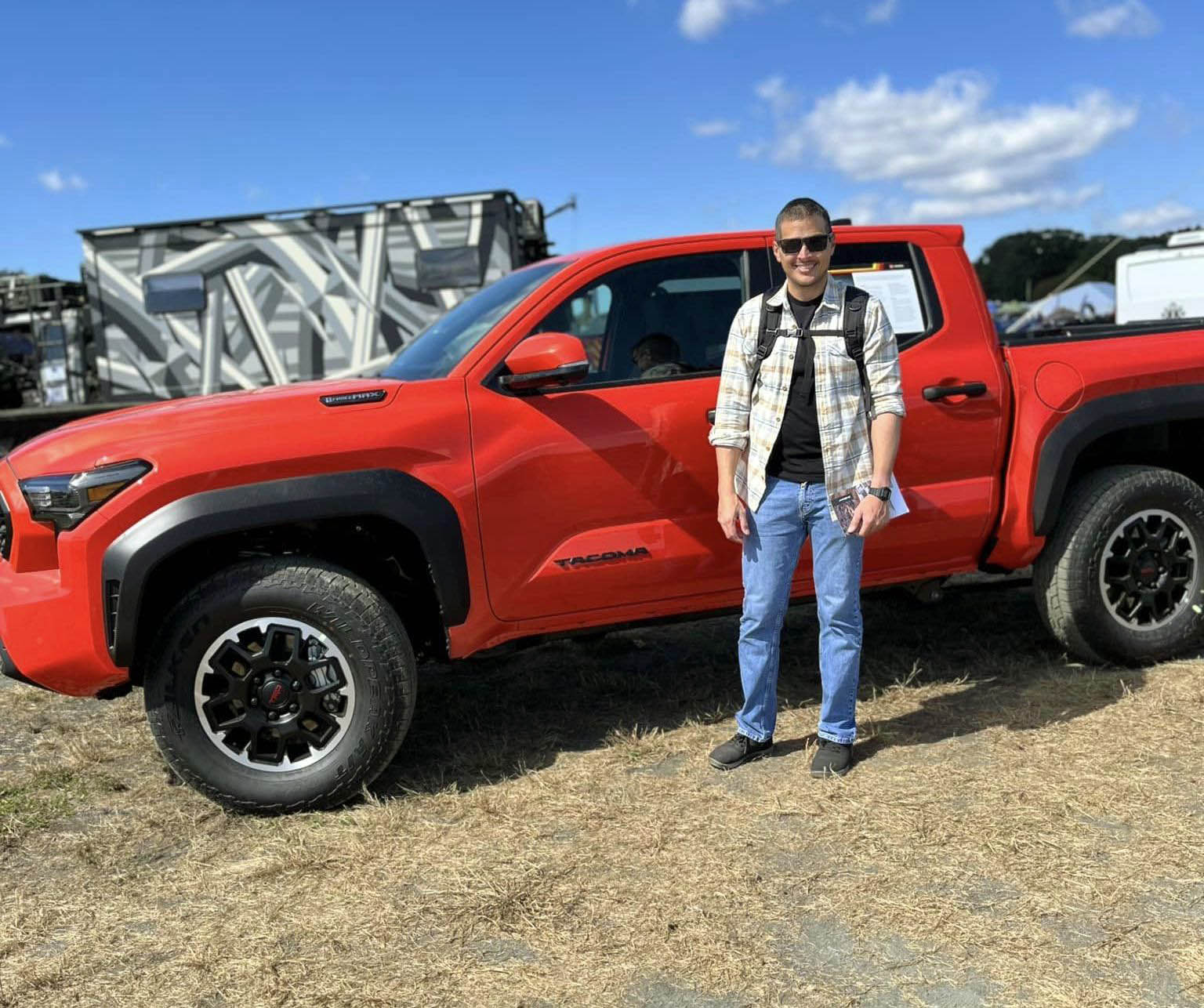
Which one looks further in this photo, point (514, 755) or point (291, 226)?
point (291, 226)

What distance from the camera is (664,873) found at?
2996 mm

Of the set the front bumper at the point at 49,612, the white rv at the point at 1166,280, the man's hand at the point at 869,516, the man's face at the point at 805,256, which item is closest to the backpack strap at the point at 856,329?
the man's face at the point at 805,256

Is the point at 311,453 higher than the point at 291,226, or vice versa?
the point at 291,226

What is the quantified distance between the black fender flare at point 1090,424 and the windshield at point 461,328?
6.55 ft

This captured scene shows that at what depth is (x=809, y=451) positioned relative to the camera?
346 cm

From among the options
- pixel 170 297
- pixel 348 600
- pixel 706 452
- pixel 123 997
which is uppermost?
pixel 170 297

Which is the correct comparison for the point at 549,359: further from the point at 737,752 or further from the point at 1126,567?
the point at 1126,567

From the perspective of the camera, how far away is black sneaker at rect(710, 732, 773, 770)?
3.71 metres

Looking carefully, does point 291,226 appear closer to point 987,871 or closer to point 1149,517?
point 1149,517

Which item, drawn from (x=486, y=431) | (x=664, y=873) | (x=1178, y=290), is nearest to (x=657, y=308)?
(x=486, y=431)

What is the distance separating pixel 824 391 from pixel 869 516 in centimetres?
41

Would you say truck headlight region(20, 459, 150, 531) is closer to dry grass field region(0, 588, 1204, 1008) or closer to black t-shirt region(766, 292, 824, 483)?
dry grass field region(0, 588, 1204, 1008)

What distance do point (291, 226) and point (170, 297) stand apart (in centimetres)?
149

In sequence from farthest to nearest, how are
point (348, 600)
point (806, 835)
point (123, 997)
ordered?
point (348, 600), point (806, 835), point (123, 997)
